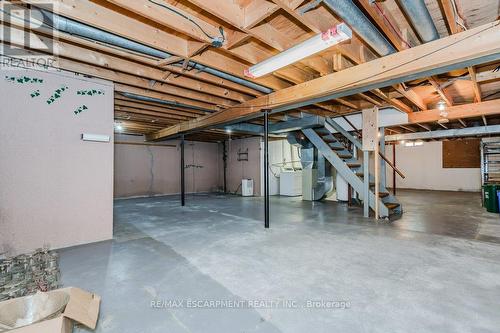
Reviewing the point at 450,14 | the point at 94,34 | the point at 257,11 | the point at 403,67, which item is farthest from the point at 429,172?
the point at 94,34

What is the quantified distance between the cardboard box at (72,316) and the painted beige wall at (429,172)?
11850 millimetres

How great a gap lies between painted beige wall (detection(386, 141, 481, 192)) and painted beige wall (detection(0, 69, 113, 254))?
11.2m

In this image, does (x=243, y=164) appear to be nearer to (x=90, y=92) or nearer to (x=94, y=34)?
(x=90, y=92)

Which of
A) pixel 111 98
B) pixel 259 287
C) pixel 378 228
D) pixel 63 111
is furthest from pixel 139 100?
pixel 378 228

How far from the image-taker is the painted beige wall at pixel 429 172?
9516mm

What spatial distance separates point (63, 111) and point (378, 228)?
4.96m

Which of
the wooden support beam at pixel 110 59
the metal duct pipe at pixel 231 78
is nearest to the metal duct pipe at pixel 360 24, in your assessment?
the metal duct pipe at pixel 231 78

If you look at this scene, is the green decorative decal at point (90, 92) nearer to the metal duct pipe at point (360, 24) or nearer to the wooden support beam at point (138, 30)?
the wooden support beam at point (138, 30)

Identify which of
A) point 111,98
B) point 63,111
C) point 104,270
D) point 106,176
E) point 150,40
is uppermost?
point 150,40

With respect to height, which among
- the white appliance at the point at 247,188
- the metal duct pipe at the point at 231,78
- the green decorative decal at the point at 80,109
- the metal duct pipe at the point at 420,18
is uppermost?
the metal duct pipe at the point at 231,78

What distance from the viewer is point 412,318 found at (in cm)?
169

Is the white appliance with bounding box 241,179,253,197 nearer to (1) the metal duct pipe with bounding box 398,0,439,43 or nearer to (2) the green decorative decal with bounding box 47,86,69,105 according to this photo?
(2) the green decorative decal with bounding box 47,86,69,105

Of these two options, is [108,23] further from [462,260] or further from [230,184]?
[230,184]

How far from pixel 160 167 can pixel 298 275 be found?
8185 millimetres
